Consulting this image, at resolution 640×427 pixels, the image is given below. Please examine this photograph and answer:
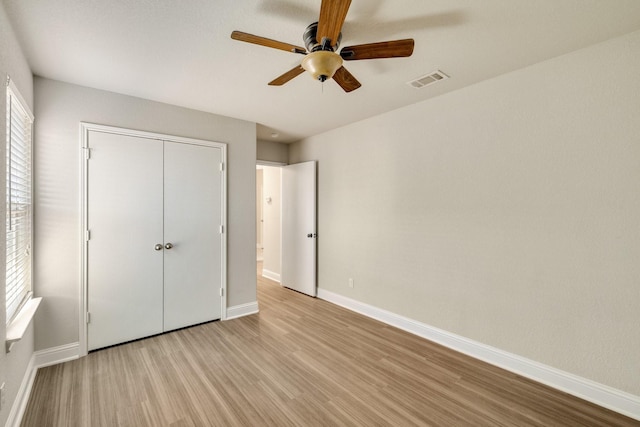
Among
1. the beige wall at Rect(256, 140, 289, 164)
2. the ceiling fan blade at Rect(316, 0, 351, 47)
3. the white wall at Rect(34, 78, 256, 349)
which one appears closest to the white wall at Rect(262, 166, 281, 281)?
the beige wall at Rect(256, 140, 289, 164)

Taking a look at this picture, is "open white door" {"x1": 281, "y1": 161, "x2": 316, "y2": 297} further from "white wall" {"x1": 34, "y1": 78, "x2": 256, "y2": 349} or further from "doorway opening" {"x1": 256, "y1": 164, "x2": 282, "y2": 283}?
"white wall" {"x1": 34, "y1": 78, "x2": 256, "y2": 349}

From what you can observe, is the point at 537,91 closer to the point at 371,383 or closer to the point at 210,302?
the point at 371,383

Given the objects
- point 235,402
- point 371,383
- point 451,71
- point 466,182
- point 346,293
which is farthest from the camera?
point 346,293

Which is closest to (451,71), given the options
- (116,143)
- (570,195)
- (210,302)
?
(570,195)

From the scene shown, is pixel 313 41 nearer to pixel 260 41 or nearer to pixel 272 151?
pixel 260 41

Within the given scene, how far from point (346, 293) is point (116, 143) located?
3237 millimetres

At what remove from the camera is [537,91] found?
2.32m

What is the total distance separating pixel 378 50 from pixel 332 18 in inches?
15.1

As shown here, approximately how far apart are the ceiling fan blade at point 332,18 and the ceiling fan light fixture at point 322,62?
3.3 inches

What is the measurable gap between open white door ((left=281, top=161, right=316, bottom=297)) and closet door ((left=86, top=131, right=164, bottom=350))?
208 cm

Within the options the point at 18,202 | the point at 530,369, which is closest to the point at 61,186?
the point at 18,202

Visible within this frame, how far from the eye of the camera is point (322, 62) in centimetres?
169

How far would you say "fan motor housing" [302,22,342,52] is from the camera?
67.8 inches

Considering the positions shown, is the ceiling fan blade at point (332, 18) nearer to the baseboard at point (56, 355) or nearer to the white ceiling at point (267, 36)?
the white ceiling at point (267, 36)
